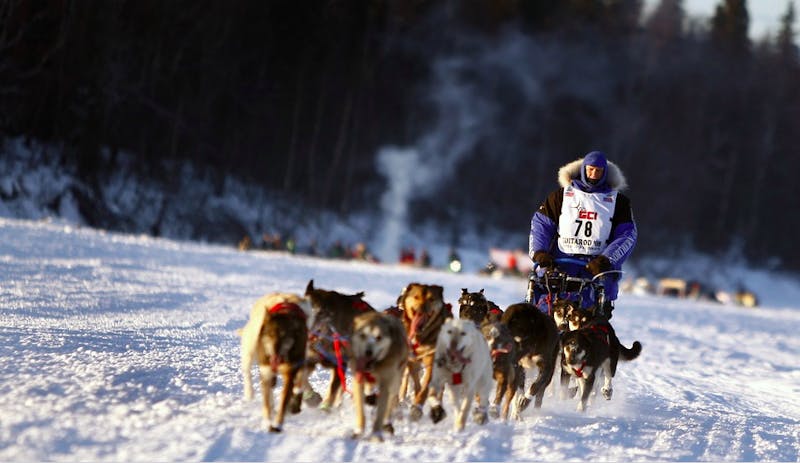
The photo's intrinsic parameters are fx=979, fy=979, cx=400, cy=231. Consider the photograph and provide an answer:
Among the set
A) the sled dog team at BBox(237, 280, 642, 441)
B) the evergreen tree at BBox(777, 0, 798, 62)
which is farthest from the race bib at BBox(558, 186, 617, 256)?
the evergreen tree at BBox(777, 0, 798, 62)

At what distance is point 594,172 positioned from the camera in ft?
25.5

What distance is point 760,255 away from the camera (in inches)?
2015

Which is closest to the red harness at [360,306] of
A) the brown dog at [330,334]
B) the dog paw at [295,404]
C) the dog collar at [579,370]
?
the brown dog at [330,334]

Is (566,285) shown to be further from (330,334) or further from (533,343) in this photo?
(330,334)

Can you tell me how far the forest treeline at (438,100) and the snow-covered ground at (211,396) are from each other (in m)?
13.8

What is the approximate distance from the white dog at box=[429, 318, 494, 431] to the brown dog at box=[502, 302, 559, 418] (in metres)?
0.77

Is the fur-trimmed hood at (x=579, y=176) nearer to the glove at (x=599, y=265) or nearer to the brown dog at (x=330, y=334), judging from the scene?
the glove at (x=599, y=265)

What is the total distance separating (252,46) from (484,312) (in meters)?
31.8


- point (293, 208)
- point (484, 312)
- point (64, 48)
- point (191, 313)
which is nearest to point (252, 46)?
point (293, 208)

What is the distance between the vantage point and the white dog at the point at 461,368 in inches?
215

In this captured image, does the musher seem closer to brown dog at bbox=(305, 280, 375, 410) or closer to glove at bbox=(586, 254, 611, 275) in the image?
glove at bbox=(586, 254, 611, 275)

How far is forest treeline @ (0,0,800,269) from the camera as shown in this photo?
29.2 meters

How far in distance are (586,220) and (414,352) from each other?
2.56 meters

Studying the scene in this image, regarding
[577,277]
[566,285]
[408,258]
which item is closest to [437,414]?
[566,285]
